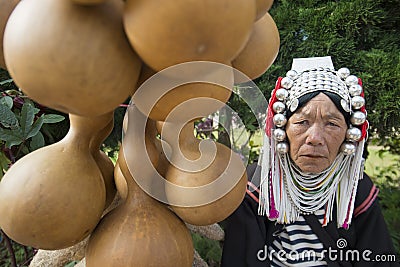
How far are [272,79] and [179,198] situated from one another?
1061 millimetres

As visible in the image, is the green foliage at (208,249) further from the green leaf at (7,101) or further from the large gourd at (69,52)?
the large gourd at (69,52)

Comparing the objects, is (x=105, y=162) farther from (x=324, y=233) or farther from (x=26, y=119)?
(x=324, y=233)

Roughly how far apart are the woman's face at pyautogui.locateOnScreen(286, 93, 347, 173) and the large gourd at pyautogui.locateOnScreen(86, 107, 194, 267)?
0.66 meters

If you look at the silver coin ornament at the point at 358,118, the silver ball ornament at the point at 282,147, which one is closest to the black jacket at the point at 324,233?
the silver ball ornament at the point at 282,147

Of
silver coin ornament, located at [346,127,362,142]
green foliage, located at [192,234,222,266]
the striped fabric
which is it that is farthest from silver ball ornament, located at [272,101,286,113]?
green foliage, located at [192,234,222,266]

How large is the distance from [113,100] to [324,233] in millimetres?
941

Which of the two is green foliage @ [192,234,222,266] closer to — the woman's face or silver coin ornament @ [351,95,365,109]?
the woman's face

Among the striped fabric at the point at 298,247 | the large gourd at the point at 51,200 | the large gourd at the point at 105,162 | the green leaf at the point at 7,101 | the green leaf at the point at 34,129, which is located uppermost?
the large gourd at the point at 51,200

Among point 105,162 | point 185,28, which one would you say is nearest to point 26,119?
point 105,162

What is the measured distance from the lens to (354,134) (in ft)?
3.63

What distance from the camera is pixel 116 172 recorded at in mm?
546

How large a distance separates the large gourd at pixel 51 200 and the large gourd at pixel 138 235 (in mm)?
26

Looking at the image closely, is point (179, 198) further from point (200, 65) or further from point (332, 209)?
point (332, 209)

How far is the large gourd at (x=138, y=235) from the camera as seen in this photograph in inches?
18.1
